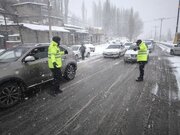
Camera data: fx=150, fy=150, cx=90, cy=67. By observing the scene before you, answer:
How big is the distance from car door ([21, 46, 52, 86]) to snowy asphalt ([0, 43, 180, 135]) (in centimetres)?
59

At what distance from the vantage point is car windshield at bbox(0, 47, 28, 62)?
5.43 meters

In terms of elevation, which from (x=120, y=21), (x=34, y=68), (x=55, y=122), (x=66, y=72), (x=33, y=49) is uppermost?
(x=120, y=21)

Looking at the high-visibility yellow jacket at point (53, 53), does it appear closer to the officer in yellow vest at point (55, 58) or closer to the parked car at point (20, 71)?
the officer in yellow vest at point (55, 58)

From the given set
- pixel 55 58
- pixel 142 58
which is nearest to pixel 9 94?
pixel 55 58

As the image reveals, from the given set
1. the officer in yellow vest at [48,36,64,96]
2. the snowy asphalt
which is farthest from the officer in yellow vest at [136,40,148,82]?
the officer in yellow vest at [48,36,64,96]

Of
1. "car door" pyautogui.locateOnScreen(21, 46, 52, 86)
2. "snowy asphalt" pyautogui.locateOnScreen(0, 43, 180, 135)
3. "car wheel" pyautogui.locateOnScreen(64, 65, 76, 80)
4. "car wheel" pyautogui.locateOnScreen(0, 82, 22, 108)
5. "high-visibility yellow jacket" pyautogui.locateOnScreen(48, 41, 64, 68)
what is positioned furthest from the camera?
"car wheel" pyautogui.locateOnScreen(64, 65, 76, 80)

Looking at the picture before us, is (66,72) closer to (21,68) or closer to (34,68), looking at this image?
(34,68)

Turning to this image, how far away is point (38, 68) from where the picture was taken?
5.71 m

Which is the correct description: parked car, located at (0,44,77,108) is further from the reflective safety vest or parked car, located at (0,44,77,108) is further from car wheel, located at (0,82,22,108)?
the reflective safety vest

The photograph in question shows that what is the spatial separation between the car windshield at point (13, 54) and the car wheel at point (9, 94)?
1006mm

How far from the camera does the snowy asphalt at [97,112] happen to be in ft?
11.5

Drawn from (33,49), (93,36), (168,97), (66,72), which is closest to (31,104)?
(33,49)

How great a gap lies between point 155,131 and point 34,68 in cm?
437

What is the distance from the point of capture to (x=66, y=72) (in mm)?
7375
